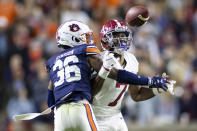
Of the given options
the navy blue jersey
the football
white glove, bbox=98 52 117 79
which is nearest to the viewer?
white glove, bbox=98 52 117 79

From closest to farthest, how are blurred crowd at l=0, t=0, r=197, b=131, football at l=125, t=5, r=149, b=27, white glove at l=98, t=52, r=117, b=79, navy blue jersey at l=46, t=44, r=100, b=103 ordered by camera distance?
white glove at l=98, t=52, r=117, b=79 → navy blue jersey at l=46, t=44, r=100, b=103 → football at l=125, t=5, r=149, b=27 → blurred crowd at l=0, t=0, r=197, b=131

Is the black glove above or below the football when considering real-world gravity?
below

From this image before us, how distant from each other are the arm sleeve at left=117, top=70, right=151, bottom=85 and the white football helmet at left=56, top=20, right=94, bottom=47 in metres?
0.58

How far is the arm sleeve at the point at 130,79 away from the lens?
217 inches

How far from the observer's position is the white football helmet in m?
5.83

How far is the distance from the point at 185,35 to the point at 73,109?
7.44m

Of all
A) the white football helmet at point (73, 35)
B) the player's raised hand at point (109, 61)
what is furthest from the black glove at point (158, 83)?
the white football helmet at point (73, 35)

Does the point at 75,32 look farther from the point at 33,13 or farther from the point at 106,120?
the point at 33,13

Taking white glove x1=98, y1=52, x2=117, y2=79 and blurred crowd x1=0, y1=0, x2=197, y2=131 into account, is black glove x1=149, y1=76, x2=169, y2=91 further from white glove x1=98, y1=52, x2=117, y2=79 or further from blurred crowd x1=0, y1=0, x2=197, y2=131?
blurred crowd x1=0, y1=0, x2=197, y2=131

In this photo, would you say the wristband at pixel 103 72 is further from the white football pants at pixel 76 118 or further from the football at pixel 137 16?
the football at pixel 137 16

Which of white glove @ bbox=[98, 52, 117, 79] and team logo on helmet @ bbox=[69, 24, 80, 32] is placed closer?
white glove @ bbox=[98, 52, 117, 79]

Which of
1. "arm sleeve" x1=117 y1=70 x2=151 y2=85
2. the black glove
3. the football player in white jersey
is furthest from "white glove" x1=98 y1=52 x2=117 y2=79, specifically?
the black glove

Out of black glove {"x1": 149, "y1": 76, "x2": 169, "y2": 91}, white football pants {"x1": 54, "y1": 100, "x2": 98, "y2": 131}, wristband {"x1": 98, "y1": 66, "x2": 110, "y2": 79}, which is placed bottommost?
white football pants {"x1": 54, "y1": 100, "x2": 98, "y2": 131}

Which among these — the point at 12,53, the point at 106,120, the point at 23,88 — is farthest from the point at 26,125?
the point at 106,120
